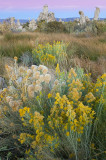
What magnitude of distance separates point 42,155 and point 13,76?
3.70ft

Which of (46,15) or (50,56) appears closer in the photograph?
(50,56)

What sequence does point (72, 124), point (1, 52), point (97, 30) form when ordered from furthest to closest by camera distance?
1. point (97, 30)
2. point (1, 52)
3. point (72, 124)

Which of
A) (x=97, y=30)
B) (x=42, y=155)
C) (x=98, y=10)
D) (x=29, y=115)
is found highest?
(x=98, y=10)

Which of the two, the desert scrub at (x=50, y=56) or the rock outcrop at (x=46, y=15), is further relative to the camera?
the rock outcrop at (x=46, y=15)

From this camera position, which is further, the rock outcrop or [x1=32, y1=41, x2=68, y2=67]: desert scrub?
the rock outcrop

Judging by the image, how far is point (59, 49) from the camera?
441cm

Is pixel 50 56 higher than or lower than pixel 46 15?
lower

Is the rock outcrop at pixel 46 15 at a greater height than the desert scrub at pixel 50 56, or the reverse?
the rock outcrop at pixel 46 15

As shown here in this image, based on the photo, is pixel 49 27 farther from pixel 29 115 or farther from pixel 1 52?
pixel 29 115

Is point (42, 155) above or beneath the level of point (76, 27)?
beneath

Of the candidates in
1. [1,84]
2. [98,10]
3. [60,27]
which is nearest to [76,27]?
[60,27]

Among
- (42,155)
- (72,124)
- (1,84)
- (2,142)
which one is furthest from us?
(1,84)

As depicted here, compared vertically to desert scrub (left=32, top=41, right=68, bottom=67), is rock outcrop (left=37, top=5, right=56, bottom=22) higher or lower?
higher

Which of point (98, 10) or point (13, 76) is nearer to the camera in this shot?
point (13, 76)
